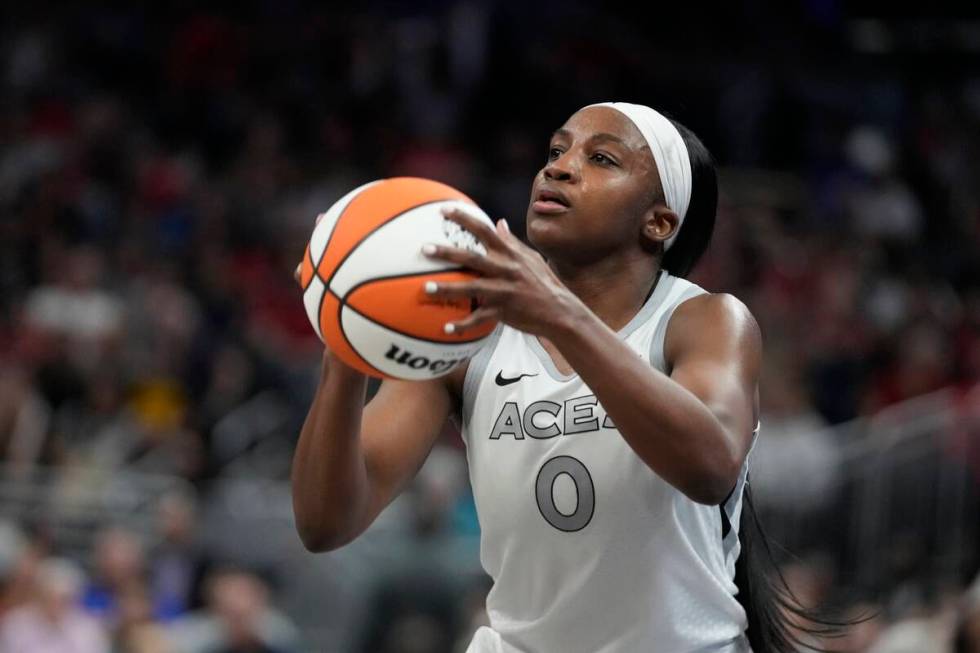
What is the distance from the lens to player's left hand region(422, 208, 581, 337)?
9.78ft

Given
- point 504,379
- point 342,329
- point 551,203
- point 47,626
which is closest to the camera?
point 342,329

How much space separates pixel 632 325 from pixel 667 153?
1.48ft

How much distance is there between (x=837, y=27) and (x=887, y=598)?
449 inches

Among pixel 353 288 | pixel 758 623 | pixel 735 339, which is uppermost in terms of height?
pixel 353 288

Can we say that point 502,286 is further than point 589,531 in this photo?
No

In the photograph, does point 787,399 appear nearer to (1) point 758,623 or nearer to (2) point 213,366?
(2) point 213,366

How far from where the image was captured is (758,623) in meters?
3.91

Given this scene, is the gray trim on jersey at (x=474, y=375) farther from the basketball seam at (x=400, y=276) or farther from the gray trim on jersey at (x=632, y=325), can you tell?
the basketball seam at (x=400, y=276)

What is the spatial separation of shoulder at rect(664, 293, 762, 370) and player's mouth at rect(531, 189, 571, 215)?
0.38m

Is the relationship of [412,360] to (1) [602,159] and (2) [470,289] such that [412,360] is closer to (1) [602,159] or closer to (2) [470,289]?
(2) [470,289]

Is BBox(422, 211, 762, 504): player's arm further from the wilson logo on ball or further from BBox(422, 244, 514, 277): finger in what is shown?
the wilson logo on ball

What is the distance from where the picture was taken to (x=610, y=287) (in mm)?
3867

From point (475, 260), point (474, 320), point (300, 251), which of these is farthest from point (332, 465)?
point (300, 251)

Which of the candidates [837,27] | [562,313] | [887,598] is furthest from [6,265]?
[837,27]
